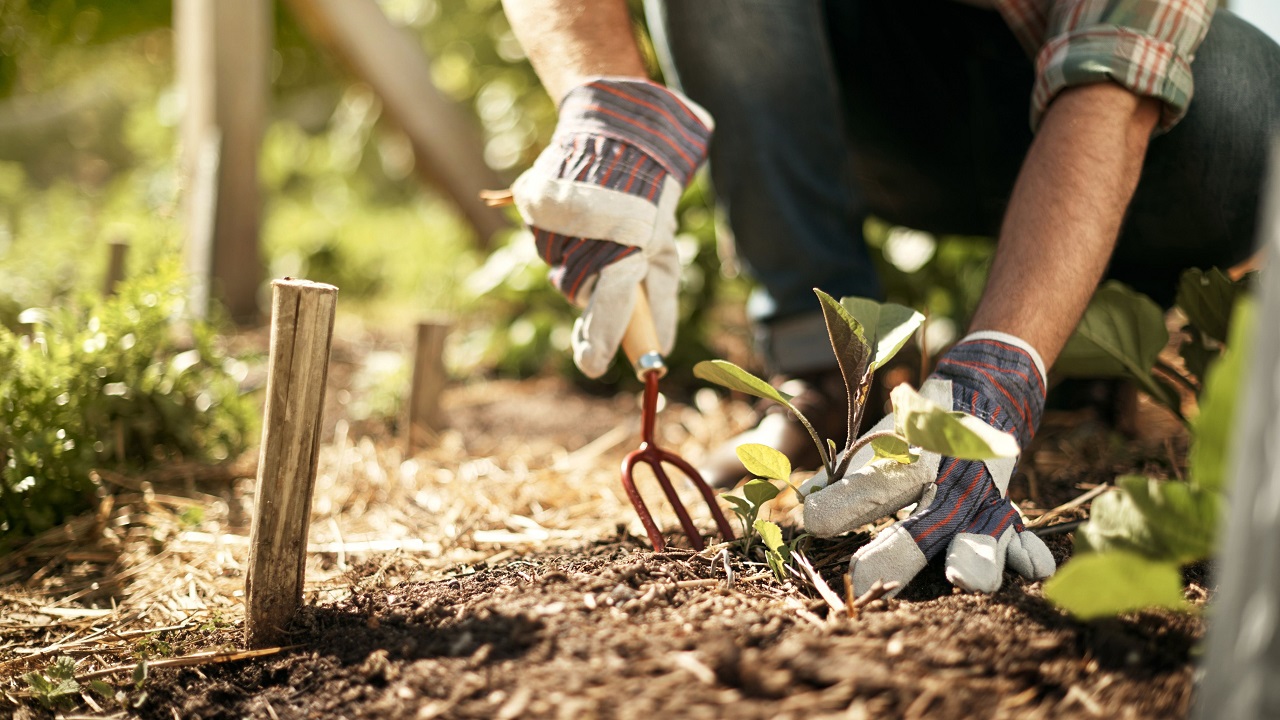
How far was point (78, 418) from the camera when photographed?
1388 millimetres

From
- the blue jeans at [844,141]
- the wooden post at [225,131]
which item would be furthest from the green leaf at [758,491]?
the wooden post at [225,131]

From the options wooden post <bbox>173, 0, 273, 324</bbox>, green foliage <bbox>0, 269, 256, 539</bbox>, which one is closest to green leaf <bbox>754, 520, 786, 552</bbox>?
green foliage <bbox>0, 269, 256, 539</bbox>

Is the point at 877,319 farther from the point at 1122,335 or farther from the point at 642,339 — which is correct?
the point at 1122,335

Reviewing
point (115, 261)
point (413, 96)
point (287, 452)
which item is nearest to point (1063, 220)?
point (287, 452)

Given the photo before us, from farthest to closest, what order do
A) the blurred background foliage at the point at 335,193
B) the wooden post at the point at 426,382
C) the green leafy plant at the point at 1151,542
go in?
the blurred background foliage at the point at 335,193, the wooden post at the point at 426,382, the green leafy plant at the point at 1151,542

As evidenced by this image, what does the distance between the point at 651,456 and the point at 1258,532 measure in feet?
2.31

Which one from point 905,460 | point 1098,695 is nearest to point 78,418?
point 905,460

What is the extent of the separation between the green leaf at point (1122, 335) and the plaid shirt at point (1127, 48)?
0.80 feet

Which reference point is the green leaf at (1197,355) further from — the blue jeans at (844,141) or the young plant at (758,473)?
the young plant at (758,473)

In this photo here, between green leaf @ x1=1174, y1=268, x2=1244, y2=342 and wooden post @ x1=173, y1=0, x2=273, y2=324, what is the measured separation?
249 centimetres

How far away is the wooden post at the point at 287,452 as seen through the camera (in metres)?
0.87

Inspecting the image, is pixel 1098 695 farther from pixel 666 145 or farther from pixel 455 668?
pixel 666 145

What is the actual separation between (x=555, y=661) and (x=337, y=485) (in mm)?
999

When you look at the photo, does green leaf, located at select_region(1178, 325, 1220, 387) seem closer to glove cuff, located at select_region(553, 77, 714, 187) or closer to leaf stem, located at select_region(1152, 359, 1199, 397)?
leaf stem, located at select_region(1152, 359, 1199, 397)
